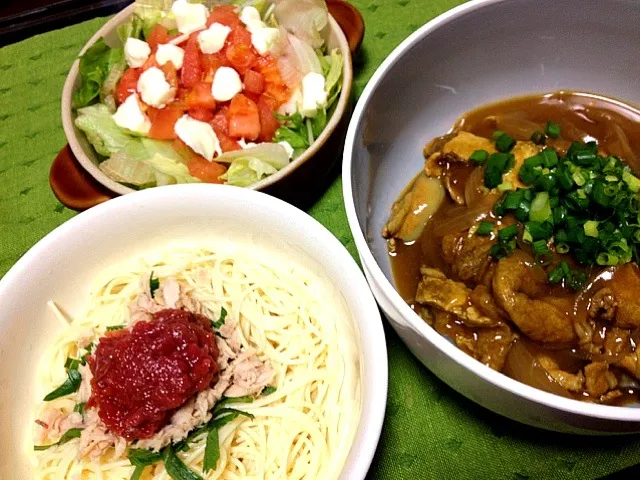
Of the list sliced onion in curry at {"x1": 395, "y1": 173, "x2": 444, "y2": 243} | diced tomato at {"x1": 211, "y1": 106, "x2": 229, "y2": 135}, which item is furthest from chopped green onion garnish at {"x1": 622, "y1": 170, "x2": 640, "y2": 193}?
diced tomato at {"x1": 211, "y1": 106, "x2": 229, "y2": 135}

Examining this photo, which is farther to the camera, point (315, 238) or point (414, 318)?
point (315, 238)

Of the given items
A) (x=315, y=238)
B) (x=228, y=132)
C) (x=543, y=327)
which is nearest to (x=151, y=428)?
(x=315, y=238)

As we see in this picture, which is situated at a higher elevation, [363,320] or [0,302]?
[363,320]

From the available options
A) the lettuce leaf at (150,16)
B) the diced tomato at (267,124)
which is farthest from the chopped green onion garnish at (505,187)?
the lettuce leaf at (150,16)

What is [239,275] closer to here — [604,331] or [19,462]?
[19,462]

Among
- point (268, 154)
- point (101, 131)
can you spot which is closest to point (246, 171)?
point (268, 154)

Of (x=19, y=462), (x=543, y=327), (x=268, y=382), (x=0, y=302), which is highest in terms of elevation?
(x=543, y=327)

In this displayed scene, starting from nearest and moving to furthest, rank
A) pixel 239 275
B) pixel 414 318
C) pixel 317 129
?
pixel 414 318 < pixel 239 275 < pixel 317 129
